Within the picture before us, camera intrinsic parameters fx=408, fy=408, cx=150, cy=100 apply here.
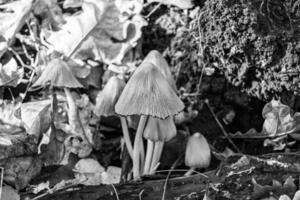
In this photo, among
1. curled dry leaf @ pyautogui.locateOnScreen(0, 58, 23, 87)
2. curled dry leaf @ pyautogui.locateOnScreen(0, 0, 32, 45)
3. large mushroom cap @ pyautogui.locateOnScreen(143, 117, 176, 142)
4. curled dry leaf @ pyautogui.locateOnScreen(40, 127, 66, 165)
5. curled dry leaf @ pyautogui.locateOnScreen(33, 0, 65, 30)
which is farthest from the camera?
curled dry leaf @ pyautogui.locateOnScreen(33, 0, 65, 30)

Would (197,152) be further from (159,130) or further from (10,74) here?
(10,74)

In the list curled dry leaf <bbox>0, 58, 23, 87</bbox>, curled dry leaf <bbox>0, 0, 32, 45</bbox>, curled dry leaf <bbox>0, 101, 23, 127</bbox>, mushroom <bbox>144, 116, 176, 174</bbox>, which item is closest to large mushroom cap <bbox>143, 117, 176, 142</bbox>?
mushroom <bbox>144, 116, 176, 174</bbox>

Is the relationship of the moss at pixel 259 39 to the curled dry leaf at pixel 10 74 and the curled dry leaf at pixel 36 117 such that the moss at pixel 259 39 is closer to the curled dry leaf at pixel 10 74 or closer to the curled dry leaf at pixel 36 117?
the curled dry leaf at pixel 36 117

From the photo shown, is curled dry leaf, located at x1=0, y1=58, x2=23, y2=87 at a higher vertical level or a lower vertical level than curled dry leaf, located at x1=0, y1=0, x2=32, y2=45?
lower

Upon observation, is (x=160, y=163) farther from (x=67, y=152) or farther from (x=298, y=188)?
(x=298, y=188)

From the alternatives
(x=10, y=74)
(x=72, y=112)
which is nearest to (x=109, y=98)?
(x=72, y=112)

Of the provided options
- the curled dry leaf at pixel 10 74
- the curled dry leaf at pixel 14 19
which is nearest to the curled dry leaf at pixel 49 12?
the curled dry leaf at pixel 14 19

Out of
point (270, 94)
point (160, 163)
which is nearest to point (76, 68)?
point (160, 163)

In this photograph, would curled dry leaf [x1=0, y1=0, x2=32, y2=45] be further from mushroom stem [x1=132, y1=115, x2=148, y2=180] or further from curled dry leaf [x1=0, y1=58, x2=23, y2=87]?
mushroom stem [x1=132, y1=115, x2=148, y2=180]
